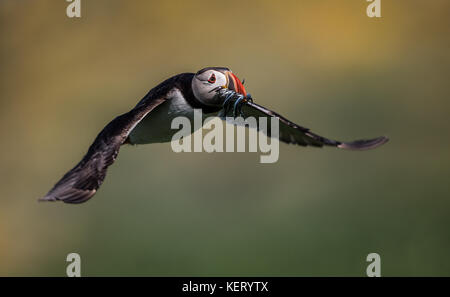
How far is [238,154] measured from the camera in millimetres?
14430

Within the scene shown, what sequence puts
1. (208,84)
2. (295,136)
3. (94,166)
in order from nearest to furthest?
(94,166)
(208,84)
(295,136)

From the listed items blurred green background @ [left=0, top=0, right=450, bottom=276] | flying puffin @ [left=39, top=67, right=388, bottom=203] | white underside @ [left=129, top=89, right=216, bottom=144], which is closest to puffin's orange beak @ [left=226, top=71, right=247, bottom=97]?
flying puffin @ [left=39, top=67, right=388, bottom=203]

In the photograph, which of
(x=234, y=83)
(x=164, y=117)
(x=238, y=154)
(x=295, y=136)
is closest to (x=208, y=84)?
(x=234, y=83)

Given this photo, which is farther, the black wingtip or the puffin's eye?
the puffin's eye

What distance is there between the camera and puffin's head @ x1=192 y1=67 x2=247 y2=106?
18.8 ft

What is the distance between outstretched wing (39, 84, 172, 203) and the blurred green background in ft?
20.0

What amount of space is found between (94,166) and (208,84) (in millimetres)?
1431

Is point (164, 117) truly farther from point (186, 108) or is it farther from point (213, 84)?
point (213, 84)

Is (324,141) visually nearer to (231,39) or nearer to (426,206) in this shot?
(426,206)

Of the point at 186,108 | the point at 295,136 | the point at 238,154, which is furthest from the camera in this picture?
the point at 238,154

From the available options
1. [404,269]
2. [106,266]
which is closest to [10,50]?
[106,266]

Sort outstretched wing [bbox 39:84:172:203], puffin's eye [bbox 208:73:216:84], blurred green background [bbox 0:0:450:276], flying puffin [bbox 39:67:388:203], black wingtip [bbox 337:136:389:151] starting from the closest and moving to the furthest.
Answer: outstretched wing [bbox 39:84:172:203] → flying puffin [bbox 39:67:388:203] → black wingtip [bbox 337:136:389:151] → puffin's eye [bbox 208:73:216:84] → blurred green background [bbox 0:0:450:276]

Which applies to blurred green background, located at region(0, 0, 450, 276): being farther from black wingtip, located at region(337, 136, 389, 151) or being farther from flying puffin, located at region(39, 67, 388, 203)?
black wingtip, located at region(337, 136, 389, 151)

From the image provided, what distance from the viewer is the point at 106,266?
11492 mm
